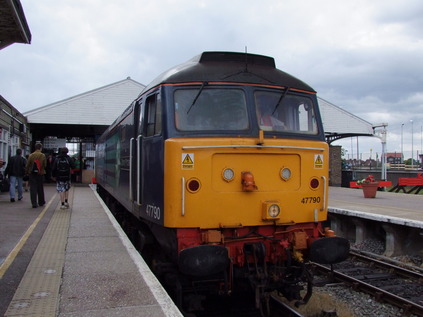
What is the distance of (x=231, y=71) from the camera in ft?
17.3

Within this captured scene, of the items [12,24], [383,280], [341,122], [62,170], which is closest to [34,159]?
[62,170]

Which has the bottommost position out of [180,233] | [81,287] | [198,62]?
[81,287]

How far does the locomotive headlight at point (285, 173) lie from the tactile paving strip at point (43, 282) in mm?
2855

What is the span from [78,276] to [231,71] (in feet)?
10.3

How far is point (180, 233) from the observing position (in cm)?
469

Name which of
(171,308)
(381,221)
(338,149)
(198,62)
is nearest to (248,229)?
(171,308)

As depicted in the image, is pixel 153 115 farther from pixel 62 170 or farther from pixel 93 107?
pixel 93 107

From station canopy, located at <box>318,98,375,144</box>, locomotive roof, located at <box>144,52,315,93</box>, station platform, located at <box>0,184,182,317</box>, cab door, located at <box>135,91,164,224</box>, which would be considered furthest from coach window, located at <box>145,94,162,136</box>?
station canopy, located at <box>318,98,375,144</box>

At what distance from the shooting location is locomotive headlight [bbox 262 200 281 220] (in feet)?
16.1

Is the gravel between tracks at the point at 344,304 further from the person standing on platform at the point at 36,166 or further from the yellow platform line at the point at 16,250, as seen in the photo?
the person standing on platform at the point at 36,166

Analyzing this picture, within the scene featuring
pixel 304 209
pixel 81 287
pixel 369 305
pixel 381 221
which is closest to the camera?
pixel 81 287

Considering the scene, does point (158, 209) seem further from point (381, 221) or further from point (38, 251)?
point (381, 221)

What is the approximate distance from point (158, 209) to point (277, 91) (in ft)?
7.04

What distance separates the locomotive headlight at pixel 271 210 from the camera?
4.92 m
